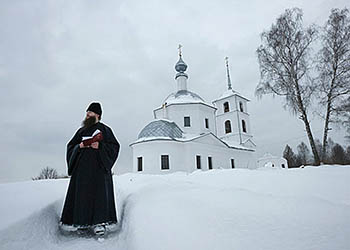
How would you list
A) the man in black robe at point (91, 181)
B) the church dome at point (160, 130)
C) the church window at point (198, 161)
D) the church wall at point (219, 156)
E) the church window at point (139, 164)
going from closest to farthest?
1. the man in black robe at point (91, 181)
2. the church window at point (139, 164)
3. the church dome at point (160, 130)
4. the church wall at point (219, 156)
5. the church window at point (198, 161)

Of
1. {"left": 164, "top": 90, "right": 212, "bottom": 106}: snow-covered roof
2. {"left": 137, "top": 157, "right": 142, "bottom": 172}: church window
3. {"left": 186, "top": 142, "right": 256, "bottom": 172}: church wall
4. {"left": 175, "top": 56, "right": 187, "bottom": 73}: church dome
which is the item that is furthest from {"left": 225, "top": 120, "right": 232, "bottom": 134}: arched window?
{"left": 137, "top": 157, "right": 142, "bottom": 172}: church window

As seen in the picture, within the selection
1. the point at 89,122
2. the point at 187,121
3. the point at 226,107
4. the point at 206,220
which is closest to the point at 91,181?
the point at 89,122

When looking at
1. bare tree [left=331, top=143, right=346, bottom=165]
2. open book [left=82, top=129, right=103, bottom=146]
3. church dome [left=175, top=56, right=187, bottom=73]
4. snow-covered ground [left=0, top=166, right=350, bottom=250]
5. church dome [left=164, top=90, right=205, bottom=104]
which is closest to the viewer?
snow-covered ground [left=0, top=166, right=350, bottom=250]

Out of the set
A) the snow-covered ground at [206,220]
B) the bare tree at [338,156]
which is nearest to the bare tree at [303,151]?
the bare tree at [338,156]

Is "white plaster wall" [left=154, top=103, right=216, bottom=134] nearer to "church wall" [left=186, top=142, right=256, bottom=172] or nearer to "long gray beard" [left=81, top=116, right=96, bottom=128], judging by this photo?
"church wall" [left=186, top=142, right=256, bottom=172]

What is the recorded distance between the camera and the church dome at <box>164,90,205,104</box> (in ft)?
82.6

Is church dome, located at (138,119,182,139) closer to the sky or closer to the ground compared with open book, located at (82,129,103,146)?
closer to the sky

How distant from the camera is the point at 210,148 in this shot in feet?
74.9

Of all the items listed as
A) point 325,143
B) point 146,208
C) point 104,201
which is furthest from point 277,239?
point 325,143

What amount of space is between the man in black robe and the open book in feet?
0.15

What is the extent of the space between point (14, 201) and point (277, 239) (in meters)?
3.73

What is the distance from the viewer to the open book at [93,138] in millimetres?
3455

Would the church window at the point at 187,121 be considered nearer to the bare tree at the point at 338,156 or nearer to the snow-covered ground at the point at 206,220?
the snow-covered ground at the point at 206,220

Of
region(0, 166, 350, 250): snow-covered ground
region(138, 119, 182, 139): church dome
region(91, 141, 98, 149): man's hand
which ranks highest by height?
region(138, 119, 182, 139): church dome
